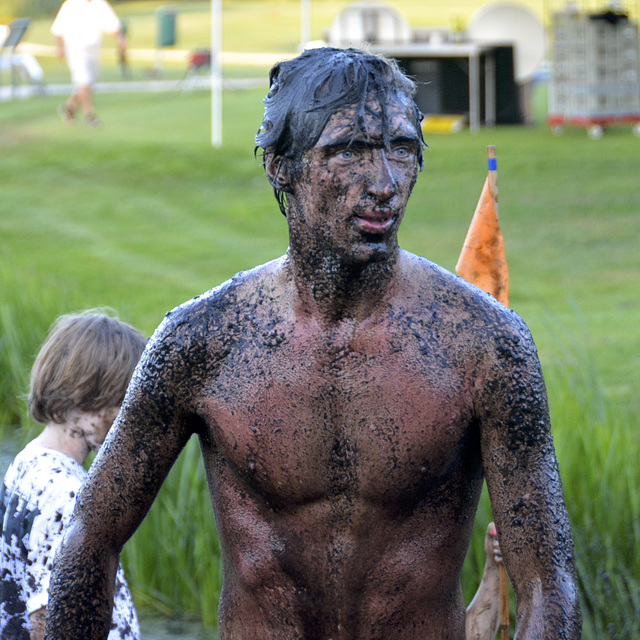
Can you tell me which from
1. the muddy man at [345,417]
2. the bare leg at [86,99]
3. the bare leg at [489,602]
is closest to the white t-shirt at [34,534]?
the bare leg at [489,602]

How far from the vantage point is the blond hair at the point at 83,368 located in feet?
8.77

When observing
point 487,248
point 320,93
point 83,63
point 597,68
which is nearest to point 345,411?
point 320,93

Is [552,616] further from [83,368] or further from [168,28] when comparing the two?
[168,28]

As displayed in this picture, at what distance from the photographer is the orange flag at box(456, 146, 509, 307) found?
7.49 ft

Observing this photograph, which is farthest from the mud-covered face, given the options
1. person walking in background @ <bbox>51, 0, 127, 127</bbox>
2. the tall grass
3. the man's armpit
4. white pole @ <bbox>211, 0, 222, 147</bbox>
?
person walking in background @ <bbox>51, 0, 127, 127</bbox>

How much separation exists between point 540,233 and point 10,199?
5.62 meters

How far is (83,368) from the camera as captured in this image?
268 cm

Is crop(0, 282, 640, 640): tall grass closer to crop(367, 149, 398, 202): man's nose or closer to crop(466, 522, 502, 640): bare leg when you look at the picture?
crop(466, 522, 502, 640): bare leg

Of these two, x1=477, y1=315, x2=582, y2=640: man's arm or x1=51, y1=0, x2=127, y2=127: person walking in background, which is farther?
x1=51, y1=0, x2=127, y2=127: person walking in background

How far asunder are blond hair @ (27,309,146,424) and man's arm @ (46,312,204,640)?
38.8 inches

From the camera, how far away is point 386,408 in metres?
1.56

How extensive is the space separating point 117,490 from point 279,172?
51 centimetres

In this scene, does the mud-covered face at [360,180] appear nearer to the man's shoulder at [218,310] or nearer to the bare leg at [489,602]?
the man's shoulder at [218,310]

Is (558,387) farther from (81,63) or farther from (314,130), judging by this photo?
(81,63)
